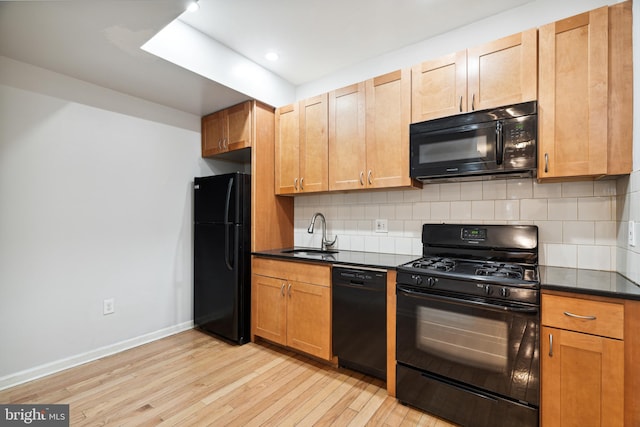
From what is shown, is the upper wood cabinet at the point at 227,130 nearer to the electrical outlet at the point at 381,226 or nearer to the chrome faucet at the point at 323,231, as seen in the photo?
the chrome faucet at the point at 323,231

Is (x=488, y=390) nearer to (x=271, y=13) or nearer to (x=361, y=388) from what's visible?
(x=361, y=388)

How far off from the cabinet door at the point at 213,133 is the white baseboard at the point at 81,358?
1.90 metres

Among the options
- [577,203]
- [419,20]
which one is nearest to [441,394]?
[577,203]

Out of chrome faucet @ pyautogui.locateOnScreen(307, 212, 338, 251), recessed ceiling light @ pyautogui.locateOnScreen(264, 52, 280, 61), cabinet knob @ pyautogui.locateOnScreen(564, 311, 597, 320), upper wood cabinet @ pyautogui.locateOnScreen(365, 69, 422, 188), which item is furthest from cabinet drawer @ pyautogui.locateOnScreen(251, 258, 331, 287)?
recessed ceiling light @ pyautogui.locateOnScreen(264, 52, 280, 61)

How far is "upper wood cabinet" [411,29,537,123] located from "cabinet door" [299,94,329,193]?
32.1 inches

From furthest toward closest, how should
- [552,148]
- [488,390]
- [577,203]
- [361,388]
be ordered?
[361,388], [577,203], [552,148], [488,390]

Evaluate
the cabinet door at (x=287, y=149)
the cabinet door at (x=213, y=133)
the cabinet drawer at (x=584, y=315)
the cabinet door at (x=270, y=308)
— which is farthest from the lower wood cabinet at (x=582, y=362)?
the cabinet door at (x=213, y=133)

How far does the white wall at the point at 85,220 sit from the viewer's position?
216cm

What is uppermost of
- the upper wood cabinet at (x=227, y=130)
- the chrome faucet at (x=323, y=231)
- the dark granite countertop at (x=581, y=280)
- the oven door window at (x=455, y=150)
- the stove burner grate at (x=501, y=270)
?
the upper wood cabinet at (x=227, y=130)

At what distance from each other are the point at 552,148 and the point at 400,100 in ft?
3.39

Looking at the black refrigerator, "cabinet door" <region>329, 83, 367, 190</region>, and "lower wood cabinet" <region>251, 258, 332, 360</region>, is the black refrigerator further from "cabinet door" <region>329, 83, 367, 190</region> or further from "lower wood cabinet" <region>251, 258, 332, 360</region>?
"cabinet door" <region>329, 83, 367, 190</region>

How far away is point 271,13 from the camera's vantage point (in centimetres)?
214

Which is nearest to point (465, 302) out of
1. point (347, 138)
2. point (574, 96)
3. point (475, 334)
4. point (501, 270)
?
point (475, 334)

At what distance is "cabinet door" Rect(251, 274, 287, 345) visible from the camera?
2586 mm
